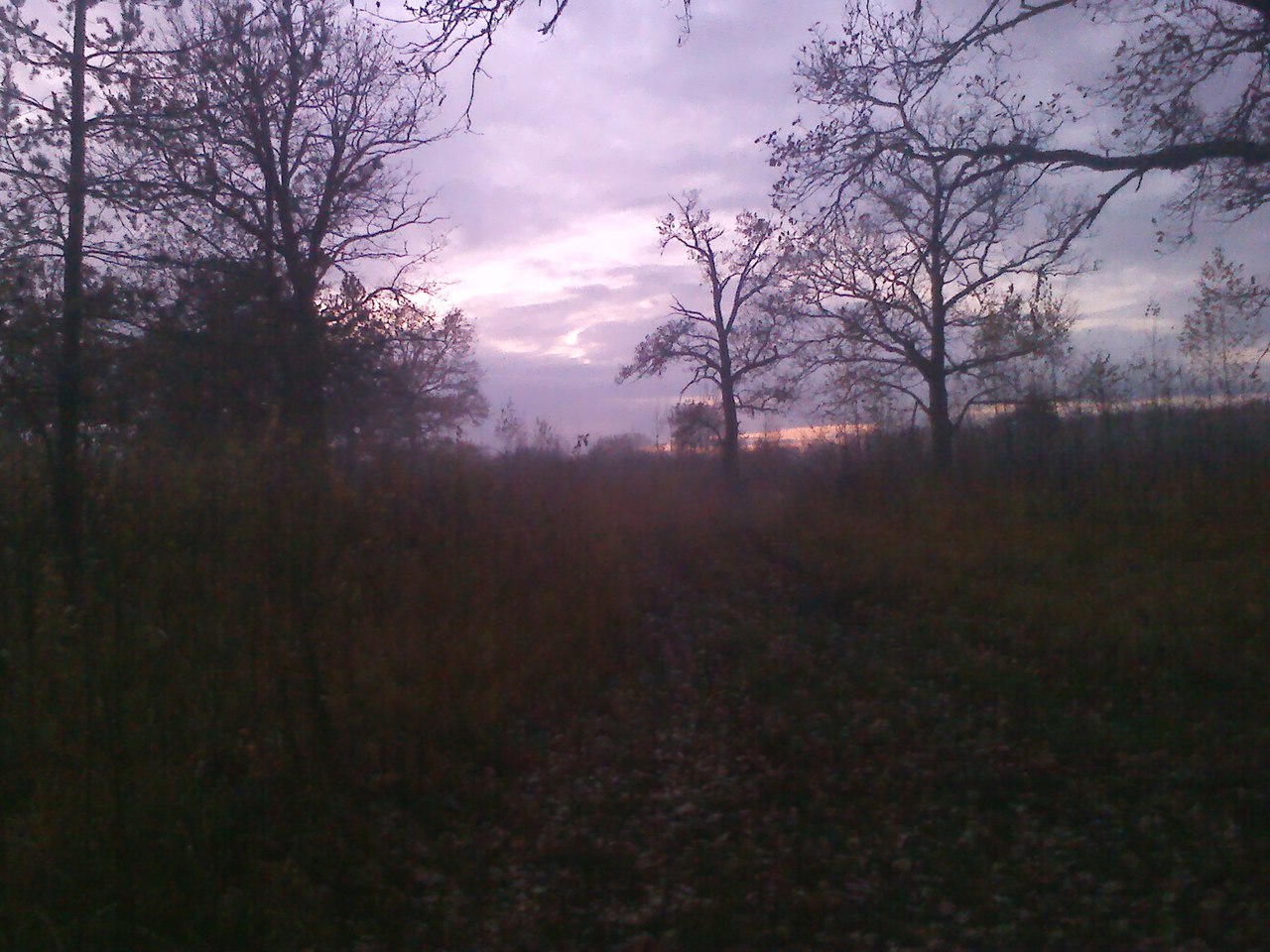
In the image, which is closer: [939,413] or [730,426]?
[939,413]

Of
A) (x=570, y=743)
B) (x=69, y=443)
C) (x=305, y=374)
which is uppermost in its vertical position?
(x=305, y=374)

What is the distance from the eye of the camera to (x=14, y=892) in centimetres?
442

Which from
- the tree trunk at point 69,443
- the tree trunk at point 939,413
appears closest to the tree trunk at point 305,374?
the tree trunk at point 69,443

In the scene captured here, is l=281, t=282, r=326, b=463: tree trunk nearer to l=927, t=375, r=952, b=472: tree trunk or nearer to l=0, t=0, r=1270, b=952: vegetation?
l=0, t=0, r=1270, b=952: vegetation

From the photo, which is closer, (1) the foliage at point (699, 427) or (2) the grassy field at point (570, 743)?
(2) the grassy field at point (570, 743)

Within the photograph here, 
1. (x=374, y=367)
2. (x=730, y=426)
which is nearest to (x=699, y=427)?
(x=730, y=426)

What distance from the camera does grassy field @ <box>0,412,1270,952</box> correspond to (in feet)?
15.5

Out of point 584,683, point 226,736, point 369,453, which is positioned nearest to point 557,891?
point 226,736

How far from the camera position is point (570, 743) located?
23.6ft

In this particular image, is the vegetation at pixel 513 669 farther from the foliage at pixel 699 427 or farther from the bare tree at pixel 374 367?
the foliage at pixel 699 427

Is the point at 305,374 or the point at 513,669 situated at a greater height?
the point at 305,374

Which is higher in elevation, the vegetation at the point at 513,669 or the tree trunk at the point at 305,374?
the tree trunk at the point at 305,374

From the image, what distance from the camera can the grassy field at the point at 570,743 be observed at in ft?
15.5

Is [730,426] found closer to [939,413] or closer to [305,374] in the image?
[939,413]
